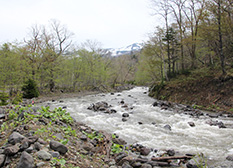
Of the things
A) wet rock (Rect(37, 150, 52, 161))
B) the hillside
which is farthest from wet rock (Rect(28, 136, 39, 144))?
the hillside

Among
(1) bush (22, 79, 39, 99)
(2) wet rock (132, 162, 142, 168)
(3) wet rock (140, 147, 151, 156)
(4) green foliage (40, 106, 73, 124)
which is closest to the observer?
(2) wet rock (132, 162, 142, 168)

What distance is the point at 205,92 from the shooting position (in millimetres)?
13797

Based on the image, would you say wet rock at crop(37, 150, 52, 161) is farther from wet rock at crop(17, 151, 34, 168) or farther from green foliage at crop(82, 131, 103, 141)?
green foliage at crop(82, 131, 103, 141)

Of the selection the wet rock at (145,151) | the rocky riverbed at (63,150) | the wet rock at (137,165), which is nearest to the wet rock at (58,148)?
the rocky riverbed at (63,150)

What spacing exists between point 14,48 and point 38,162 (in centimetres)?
2256

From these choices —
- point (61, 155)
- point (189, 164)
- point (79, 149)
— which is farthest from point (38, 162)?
point (189, 164)

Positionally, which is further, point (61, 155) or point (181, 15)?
point (181, 15)

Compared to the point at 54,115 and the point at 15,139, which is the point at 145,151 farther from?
the point at 15,139

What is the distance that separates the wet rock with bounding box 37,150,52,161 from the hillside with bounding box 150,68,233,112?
485 inches

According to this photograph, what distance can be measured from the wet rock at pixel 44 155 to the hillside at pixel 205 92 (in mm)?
12320

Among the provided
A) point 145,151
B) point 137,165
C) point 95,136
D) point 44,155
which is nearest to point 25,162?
point 44,155

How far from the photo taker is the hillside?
38.6 feet

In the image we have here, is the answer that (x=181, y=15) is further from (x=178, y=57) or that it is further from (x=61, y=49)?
(x=61, y=49)

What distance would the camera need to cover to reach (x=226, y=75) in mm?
12719
